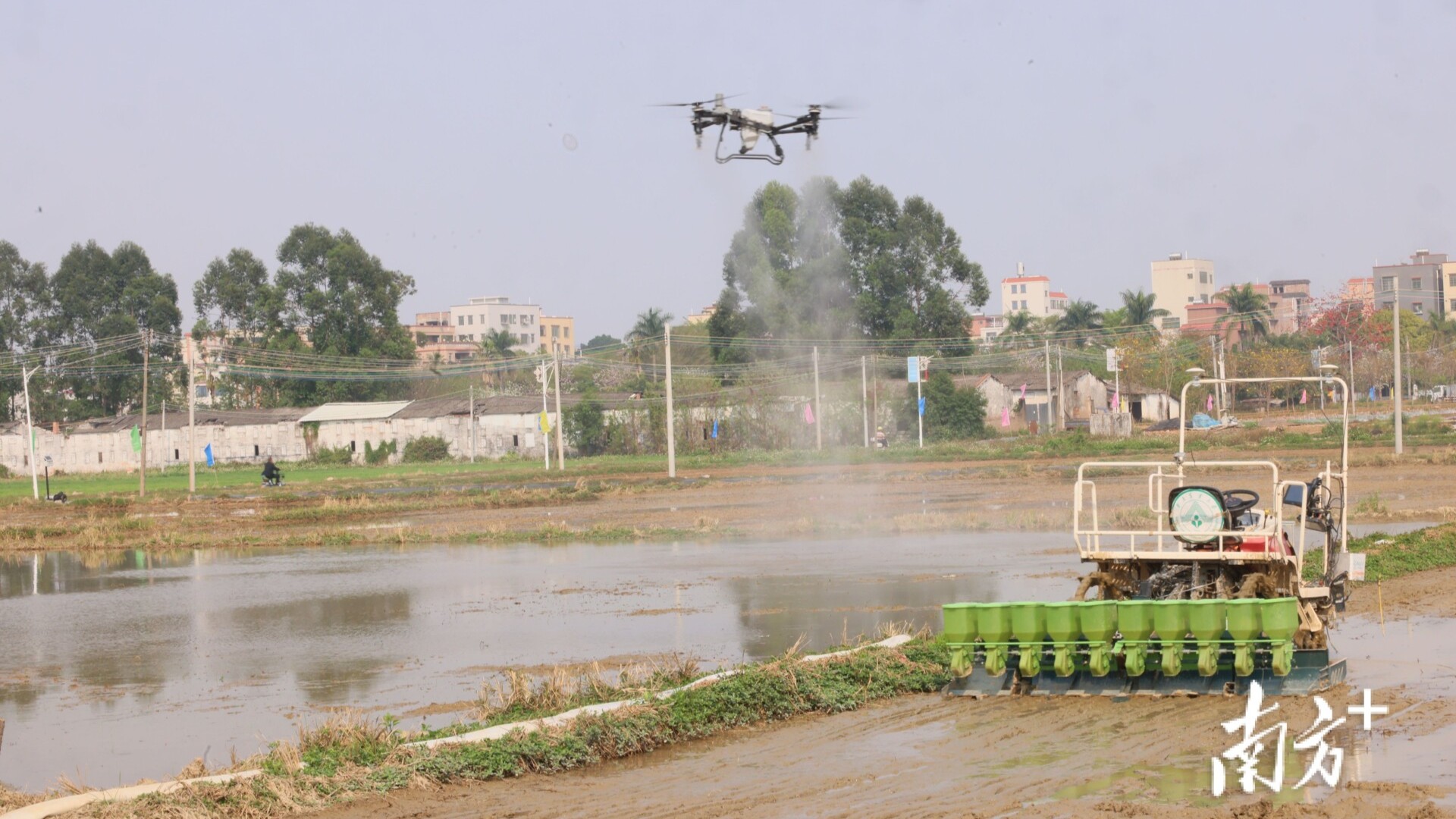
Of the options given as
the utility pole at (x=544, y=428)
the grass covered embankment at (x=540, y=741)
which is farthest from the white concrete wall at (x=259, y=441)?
the grass covered embankment at (x=540, y=741)

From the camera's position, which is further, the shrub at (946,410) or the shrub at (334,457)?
the shrub at (334,457)

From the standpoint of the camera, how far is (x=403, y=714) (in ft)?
42.3

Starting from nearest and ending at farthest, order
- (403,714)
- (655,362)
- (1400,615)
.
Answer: (403,714), (1400,615), (655,362)

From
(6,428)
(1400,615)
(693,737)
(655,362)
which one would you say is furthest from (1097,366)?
(693,737)

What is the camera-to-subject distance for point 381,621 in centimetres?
1991

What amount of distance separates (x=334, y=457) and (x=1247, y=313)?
72.6 metres

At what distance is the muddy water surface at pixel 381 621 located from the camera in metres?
13.3

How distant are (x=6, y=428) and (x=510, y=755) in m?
95.7

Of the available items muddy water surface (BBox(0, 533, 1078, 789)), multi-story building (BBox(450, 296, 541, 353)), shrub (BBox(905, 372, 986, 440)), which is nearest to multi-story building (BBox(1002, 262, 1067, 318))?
multi-story building (BBox(450, 296, 541, 353))

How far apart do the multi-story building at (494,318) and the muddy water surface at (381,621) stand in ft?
506

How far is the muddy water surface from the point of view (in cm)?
1329

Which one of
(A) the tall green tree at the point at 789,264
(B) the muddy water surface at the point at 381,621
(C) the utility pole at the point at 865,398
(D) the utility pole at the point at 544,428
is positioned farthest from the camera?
(C) the utility pole at the point at 865,398

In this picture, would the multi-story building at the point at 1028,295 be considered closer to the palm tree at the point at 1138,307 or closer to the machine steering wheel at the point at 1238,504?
the palm tree at the point at 1138,307

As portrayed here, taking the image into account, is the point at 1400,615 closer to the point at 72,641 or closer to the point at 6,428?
the point at 72,641
